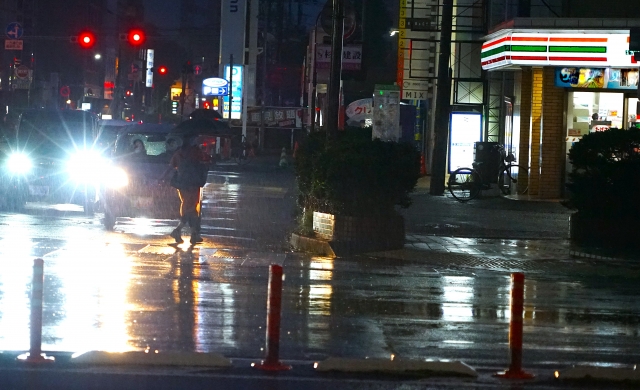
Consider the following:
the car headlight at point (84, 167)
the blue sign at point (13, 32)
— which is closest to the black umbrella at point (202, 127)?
the car headlight at point (84, 167)

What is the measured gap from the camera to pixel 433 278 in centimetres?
1399

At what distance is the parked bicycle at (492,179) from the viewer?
2688 cm

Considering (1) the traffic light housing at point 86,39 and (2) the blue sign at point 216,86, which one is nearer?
(1) the traffic light housing at point 86,39

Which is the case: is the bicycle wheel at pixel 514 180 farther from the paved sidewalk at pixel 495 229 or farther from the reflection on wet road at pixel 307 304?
the reflection on wet road at pixel 307 304

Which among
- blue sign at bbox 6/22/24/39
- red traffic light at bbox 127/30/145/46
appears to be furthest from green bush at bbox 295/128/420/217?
blue sign at bbox 6/22/24/39

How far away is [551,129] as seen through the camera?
1040 inches

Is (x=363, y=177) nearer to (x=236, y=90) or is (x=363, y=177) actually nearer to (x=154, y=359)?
(x=154, y=359)

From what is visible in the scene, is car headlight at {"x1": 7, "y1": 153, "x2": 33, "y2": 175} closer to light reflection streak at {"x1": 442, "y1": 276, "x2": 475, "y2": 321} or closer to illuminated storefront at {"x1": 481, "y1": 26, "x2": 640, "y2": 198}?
light reflection streak at {"x1": 442, "y1": 276, "x2": 475, "y2": 321}

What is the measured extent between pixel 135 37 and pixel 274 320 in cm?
2600

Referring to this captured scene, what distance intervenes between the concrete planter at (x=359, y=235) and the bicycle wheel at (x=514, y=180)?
38.7 ft

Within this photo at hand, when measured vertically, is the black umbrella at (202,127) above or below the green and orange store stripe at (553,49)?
below

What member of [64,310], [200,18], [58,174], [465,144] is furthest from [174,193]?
[200,18]

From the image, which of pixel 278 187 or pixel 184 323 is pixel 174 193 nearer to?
pixel 184 323

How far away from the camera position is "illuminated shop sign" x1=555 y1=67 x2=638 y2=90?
25.6 meters
